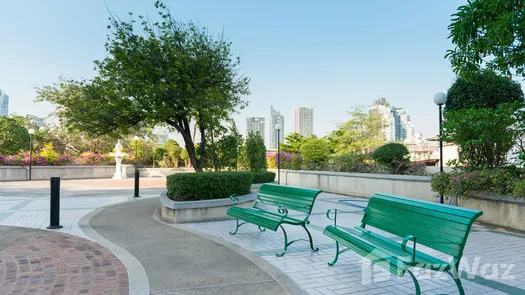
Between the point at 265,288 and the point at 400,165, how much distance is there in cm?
1019

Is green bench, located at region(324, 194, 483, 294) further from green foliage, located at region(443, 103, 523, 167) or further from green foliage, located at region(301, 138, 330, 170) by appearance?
green foliage, located at region(301, 138, 330, 170)

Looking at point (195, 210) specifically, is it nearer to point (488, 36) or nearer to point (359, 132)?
point (488, 36)

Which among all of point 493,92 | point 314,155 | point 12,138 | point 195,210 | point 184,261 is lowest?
point 184,261

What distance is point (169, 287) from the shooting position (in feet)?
12.3

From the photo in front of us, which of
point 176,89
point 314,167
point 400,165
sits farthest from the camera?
point 314,167

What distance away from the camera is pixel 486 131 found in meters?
7.26

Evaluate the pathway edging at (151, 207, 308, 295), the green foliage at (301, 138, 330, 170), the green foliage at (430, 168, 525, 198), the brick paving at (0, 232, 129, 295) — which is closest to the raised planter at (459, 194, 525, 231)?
the green foliage at (430, 168, 525, 198)

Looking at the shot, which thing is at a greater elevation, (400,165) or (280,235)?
(400,165)

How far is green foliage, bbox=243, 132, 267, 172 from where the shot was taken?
45.1ft

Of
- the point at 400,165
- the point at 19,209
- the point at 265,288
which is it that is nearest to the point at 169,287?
the point at 265,288

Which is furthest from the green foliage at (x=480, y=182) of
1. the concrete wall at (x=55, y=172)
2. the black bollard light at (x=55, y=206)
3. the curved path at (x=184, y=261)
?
the concrete wall at (x=55, y=172)

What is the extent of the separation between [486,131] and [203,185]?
6.10 meters

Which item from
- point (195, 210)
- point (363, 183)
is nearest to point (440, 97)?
point (363, 183)

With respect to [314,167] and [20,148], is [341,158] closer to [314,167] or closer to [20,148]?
[314,167]
